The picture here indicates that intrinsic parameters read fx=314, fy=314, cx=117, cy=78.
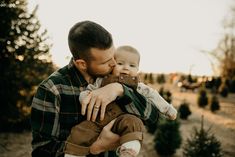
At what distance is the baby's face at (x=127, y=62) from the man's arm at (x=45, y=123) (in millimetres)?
809

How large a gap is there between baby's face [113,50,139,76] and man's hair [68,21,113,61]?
0.52 m

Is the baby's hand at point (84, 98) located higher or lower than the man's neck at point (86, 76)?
lower

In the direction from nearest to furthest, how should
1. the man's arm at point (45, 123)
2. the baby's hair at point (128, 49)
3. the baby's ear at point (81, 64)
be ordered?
the man's arm at point (45, 123) → the baby's ear at point (81, 64) → the baby's hair at point (128, 49)

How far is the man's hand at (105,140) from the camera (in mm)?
2154

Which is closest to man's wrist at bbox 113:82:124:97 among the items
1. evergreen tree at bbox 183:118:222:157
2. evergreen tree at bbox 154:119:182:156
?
evergreen tree at bbox 183:118:222:157

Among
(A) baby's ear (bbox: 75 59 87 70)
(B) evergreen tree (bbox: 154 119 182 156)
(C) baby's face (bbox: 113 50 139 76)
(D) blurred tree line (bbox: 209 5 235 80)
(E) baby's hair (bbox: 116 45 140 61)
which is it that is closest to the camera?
(A) baby's ear (bbox: 75 59 87 70)

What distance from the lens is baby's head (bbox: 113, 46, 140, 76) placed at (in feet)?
8.90

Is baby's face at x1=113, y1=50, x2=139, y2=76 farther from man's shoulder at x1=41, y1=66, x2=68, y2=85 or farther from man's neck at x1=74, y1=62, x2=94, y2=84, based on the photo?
man's shoulder at x1=41, y1=66, x2=68, y2=85

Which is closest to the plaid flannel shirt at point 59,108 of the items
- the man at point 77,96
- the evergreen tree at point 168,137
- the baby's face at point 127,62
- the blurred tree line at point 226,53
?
the man at point 77,96

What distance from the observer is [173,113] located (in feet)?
8.32

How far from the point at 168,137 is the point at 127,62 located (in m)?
10.1

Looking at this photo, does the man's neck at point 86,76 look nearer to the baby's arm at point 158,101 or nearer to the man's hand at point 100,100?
the man's hand at point 100,100

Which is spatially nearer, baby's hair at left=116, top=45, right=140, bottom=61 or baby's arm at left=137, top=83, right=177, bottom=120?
baby's arm at left=137, top=83, right=177, bottom=120

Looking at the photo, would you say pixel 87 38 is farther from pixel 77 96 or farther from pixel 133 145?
pixel 133 145
